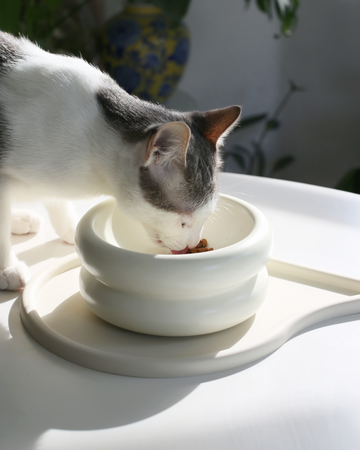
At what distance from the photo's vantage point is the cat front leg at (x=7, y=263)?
77cm

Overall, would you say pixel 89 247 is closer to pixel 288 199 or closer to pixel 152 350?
pixel 152 350

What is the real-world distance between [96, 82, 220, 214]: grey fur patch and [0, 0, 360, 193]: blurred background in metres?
1.40

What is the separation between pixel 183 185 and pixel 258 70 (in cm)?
208

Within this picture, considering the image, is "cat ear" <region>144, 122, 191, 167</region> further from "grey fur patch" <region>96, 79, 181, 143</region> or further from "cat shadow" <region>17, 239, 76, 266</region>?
"cat shadow" <region>17, 239, 76, 266</region>

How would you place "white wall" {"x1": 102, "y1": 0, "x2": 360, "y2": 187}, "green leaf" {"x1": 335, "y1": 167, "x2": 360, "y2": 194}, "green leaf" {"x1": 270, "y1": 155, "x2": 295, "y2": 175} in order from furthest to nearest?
"green leaf" {"x1": 270, "y1": 155, "x2": 295, "y2": 175} < "white wall" {"x1": 102, "y1": 0, "x2": 360, "y2": 187} < "green leaf" {"x1": 335, "y1": 167, "x2": 360, "y2": 194}

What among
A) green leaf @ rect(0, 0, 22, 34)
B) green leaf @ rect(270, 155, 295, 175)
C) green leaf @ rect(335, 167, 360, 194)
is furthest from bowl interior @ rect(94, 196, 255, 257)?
green leaf @ rect(270, 155, 295, 175)

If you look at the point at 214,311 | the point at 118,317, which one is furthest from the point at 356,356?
the point at 118,317

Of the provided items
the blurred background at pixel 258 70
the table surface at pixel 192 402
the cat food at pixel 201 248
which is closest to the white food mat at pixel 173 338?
the table surface at pixel 192 402

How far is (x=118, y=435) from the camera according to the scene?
47 cm

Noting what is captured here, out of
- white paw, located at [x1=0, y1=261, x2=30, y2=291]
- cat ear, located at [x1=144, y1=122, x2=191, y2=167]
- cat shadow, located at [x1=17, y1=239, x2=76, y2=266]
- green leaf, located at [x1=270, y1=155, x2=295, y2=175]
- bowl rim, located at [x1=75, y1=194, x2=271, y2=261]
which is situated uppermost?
cat ear, located at [x1=144, y1=122, x2=191, y2=167]

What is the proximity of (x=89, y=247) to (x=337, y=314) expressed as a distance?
0.39m

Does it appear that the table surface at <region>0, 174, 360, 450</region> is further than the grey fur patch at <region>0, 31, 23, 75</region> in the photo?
No

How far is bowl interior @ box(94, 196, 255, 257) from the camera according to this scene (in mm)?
740

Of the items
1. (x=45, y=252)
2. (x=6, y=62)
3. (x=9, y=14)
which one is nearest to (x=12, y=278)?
(x=45, y=252)
